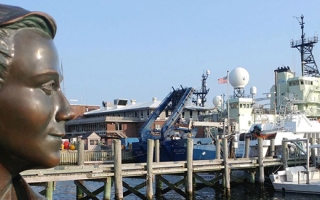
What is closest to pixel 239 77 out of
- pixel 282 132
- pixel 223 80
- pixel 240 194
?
pixel 223 80

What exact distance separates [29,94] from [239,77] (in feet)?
142

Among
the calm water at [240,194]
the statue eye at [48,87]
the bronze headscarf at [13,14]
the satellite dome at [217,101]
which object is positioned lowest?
the calm water at [240,194]

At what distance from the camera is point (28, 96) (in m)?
1.77

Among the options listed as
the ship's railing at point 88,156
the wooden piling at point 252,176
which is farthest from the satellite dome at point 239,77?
the wooden piling at point 252,176

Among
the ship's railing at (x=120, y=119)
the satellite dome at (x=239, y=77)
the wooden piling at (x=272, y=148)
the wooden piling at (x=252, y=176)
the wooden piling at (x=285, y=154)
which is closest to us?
the wooden piling at (x=252, y=176)

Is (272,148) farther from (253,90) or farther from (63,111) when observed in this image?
(63,111)

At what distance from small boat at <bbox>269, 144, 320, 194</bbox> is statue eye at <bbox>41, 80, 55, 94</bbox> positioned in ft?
73.3

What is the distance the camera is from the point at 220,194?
75.2 ft

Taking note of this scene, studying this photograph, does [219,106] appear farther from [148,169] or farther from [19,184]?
[19,184]

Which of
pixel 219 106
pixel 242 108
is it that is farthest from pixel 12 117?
pixel 219 106

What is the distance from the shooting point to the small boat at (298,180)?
22.2m

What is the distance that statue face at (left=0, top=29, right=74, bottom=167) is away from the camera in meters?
1.74

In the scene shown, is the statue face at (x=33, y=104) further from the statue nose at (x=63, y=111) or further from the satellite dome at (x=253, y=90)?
the satellite dome at (x=253, y=90)

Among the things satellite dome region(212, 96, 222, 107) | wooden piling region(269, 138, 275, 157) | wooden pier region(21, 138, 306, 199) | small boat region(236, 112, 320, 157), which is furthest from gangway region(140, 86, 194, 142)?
satellite dome region(212, 96, 222, 107)
